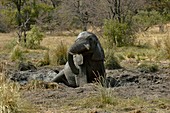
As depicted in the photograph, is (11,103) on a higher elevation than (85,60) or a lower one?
lower

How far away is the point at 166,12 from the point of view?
107ft

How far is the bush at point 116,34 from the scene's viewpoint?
21672 mm

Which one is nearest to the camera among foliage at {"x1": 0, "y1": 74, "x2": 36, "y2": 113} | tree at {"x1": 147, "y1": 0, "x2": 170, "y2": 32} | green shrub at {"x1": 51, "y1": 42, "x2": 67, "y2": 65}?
foliage at {"x1": 0, "y1": 74, "x2": 36, "y2": 113}

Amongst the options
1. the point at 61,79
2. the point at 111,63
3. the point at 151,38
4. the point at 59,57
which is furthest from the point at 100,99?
the point at 151,38

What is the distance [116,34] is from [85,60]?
12384mm

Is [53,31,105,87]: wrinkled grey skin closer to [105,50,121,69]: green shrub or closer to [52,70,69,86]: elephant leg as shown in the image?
[52,70,69,86]: elephant leg

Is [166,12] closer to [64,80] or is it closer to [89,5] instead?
[89,5]

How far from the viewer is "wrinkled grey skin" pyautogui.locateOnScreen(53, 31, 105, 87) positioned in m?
9.27

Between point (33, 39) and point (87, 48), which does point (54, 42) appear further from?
point (87, 48)

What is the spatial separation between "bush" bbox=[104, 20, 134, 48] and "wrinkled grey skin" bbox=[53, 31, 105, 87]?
37.5 feet

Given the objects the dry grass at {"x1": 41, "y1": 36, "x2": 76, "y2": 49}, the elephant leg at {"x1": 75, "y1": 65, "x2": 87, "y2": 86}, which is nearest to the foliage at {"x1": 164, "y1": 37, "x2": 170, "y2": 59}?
the elephant leg at {"x1": 75, "y1": 65, "x2": 87, "y2": 86}

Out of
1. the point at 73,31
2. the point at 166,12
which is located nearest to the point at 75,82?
the point at 166,12

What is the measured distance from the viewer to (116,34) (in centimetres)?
2188

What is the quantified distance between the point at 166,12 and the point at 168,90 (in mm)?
24855
